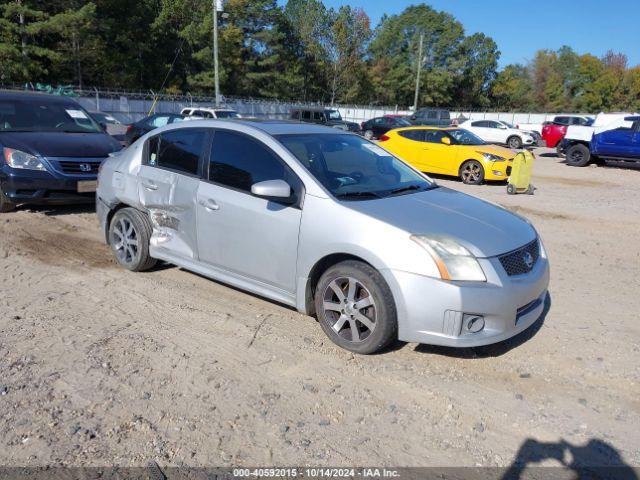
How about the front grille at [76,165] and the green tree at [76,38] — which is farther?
the green tree at [76,38]

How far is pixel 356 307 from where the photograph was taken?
3.75m

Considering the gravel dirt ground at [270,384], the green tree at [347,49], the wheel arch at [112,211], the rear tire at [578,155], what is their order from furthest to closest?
the green tree at [347,49], the rear tire at [578,155], the wheel arch at [112,211], the gravel dirt ground at [270,384]

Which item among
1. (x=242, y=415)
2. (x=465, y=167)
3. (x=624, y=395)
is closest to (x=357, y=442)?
(x=242, y=415)

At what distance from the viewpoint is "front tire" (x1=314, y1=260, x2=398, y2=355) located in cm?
361

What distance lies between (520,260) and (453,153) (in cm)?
1024

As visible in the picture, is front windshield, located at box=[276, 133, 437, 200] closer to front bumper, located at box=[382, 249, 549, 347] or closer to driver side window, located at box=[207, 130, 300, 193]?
driver side window, located at box=[207, 130, 300, 193]

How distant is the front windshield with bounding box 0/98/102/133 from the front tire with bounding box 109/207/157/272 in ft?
12.0

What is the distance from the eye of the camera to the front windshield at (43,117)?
803 cm

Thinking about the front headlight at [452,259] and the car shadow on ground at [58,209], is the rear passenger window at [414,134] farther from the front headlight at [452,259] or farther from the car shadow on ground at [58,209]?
the front headlight at [452,259]

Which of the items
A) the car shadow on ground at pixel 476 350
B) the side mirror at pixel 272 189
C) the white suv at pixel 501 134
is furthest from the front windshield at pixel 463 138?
the white suv at pixel 501 134

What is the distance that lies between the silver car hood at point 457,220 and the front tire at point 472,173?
353 inches

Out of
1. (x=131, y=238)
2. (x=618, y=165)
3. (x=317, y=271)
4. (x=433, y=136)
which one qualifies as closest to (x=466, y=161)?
(x=433, y=136)

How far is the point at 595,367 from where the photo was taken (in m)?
3.79

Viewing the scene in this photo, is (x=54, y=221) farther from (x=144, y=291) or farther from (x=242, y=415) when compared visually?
(x=242, y=415)
